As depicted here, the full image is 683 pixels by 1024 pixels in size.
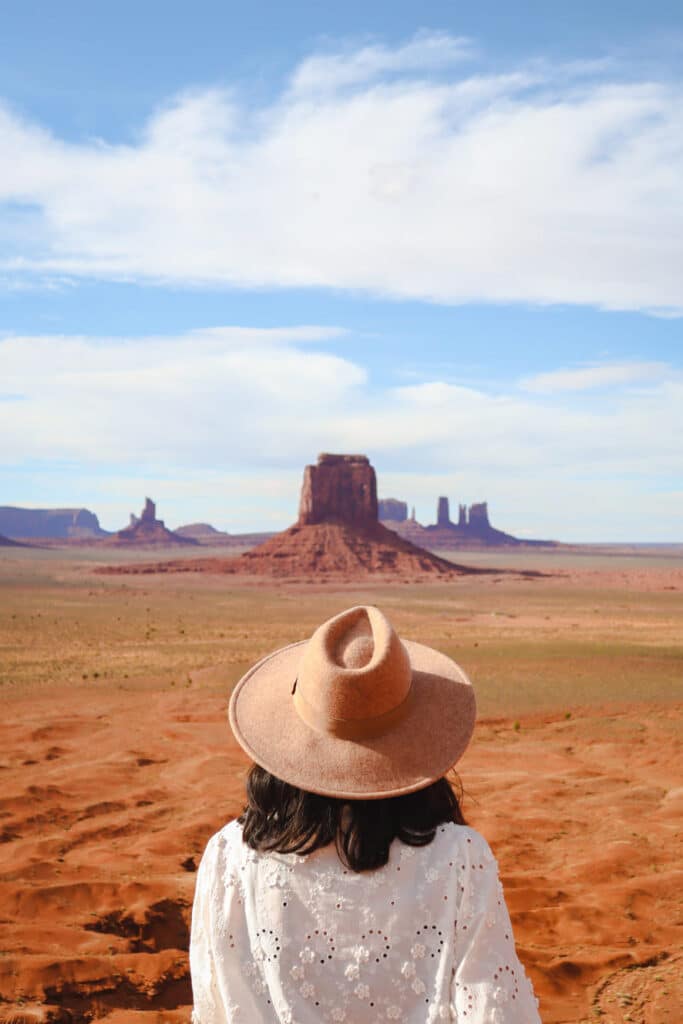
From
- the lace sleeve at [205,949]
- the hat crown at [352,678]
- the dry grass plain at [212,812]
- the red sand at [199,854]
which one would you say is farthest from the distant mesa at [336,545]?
the hat crown at [352,678]

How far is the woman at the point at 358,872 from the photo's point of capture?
203cm

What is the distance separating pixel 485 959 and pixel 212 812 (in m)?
7.35

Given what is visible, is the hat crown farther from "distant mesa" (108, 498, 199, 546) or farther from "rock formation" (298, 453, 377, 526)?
"distant mesa" (108, 498, 199, 546)

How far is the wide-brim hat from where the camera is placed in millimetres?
2039

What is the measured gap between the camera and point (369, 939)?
2.05 meters

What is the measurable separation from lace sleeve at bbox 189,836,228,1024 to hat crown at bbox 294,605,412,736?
0.44m

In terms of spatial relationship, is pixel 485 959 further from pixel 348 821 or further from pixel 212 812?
pixel 212 812

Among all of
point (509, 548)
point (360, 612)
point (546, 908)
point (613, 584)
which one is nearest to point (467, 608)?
point (613, 584)

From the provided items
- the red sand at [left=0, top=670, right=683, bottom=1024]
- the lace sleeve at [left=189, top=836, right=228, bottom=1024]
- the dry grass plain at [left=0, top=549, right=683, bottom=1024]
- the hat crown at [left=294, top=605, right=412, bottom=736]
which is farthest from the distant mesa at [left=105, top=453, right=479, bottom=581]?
the hat crown at [left=294, top=605, right=412, bottom=736]

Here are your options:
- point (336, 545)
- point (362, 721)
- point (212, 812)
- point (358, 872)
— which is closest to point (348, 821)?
point (358, 872)

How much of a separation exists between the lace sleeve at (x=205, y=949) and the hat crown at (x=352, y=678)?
0.44m

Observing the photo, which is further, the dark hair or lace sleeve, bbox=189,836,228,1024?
lace sleeve, bbox=189,836,228,1024

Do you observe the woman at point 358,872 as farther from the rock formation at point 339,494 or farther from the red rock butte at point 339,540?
Answer: the rock formation at point 339,494

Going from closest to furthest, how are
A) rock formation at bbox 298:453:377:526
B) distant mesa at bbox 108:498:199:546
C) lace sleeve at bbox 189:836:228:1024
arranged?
lace sleeve at bbox 189:836:228:1024
rock formation at bbox 298:453:377:526
distant mesa at bbox 108:498:199:546
